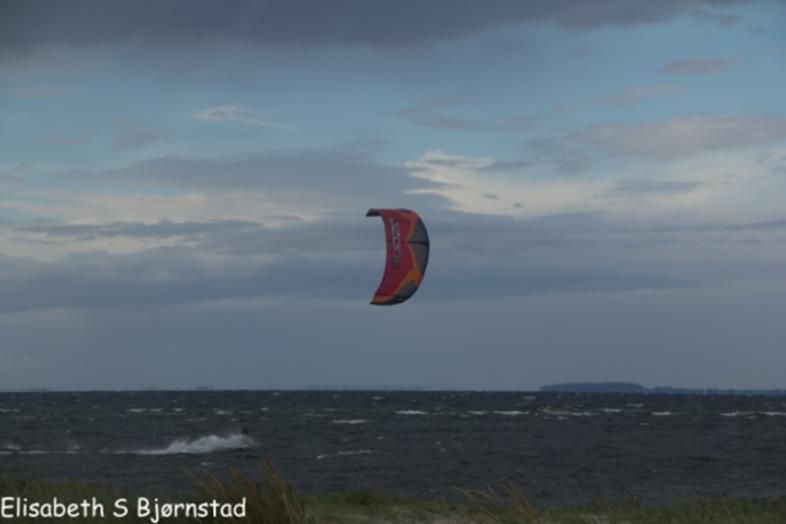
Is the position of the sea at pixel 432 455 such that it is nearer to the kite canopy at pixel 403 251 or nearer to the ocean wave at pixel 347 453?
the ocean wave at pixel 347 453

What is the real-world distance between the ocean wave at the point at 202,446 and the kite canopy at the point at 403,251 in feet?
88.8

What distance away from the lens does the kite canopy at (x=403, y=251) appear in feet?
50.5

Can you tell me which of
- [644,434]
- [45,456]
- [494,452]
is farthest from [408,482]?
[644,434]

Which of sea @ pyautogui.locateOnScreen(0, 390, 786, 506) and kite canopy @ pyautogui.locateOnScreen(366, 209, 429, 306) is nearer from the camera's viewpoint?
kite canopy @ pyautogui.locateOnScreen(366, 209, 429, 306)

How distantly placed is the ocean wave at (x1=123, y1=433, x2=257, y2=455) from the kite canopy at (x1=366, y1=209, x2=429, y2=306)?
88.8 ft

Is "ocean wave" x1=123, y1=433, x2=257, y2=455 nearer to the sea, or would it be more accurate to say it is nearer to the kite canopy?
the sea

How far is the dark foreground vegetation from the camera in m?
8.73

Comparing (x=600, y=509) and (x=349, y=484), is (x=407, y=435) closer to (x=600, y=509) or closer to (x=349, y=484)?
(x=349, y=484)

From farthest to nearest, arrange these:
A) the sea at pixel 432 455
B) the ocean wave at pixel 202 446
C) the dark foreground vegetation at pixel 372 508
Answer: the ocean wave at pixel 202 446, the sea at pixel 432 455, the dark foreground vegetation at pixel 372 508

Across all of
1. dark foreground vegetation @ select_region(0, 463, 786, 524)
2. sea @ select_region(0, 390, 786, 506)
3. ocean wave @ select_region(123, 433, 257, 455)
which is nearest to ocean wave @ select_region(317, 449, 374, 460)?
sea @ select_region(0, 390, 786, 506)

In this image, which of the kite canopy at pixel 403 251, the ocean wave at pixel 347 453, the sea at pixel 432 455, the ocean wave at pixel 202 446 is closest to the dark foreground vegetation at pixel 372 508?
the kite canopy at pixel 403 251

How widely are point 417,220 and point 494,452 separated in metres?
25.9

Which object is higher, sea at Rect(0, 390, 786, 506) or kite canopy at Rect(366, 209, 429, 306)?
kite canopy at Rect(366, 209, 429, 306)

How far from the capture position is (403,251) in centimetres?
1573
